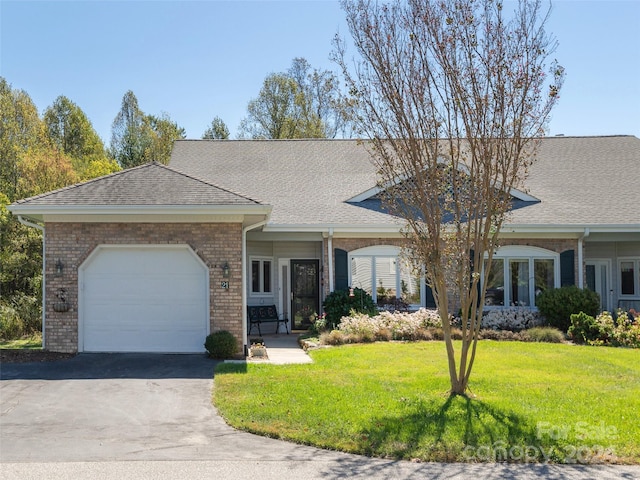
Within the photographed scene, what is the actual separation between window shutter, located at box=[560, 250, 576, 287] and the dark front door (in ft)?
21.9

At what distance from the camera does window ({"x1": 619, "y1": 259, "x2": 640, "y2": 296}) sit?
1777cm

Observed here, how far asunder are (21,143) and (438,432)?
94.8 ft

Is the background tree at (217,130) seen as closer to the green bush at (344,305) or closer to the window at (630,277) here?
the green bush at (344,305)

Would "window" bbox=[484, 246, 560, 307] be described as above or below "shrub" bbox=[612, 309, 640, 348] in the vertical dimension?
above

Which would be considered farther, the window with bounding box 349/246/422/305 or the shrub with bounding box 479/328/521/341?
the window with bounding box 349/246/422/305

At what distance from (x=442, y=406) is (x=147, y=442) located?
368 cm

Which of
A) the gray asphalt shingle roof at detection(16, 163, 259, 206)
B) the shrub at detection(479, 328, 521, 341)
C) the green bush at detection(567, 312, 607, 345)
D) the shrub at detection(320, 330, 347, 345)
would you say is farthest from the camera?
the shrub at detection(479, 328, 521, 341)

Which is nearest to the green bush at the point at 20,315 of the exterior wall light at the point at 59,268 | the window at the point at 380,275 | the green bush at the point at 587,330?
the exterior wall light at the point at 59,268

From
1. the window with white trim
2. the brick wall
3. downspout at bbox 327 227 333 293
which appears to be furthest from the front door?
the brick wall

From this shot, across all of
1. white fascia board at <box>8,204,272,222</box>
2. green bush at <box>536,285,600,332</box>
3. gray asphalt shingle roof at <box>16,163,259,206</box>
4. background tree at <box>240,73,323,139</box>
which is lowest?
green bush at <box>536,285,600,332</box>

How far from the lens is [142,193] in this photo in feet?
40.2

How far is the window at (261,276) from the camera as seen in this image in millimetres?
A: 17378

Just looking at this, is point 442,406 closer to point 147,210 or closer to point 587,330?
point 147,210

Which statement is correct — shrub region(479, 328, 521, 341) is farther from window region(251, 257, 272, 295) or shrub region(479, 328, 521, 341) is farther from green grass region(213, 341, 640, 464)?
window region(251, 257, 272, 295)
